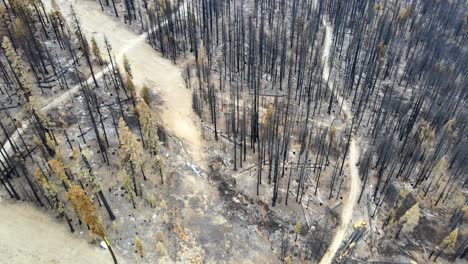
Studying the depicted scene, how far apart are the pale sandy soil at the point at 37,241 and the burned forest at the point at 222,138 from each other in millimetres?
171

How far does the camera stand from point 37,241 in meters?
50.6

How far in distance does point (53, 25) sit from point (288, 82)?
56985mm

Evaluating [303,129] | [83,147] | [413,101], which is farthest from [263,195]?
[413,101]

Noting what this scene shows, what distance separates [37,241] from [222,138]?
1511 inches

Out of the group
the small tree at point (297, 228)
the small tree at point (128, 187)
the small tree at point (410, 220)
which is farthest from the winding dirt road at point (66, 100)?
the small tree at point (410, 220)

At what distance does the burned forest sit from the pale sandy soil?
17cm

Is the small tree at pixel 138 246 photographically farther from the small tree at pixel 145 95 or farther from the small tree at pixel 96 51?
the small tree at pixel 96 51

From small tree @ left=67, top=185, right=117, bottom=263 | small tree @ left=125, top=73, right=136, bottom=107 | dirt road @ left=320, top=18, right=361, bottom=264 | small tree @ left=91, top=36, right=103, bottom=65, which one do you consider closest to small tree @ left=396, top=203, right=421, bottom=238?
dirt road @ left=320, top=18, right=361, bottom=264

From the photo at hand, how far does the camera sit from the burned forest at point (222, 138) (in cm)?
5578

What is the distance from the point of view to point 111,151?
6366cm

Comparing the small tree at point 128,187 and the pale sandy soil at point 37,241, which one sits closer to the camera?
the pale sandy soil at point 37,241

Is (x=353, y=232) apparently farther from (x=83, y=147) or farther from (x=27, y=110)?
(x=27, y=110)

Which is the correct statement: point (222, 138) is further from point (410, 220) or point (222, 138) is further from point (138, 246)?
point (410, 220)

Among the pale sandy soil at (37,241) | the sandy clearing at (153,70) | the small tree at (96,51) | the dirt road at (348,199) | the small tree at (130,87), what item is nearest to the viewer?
the pale sandy soil at (37,241)
